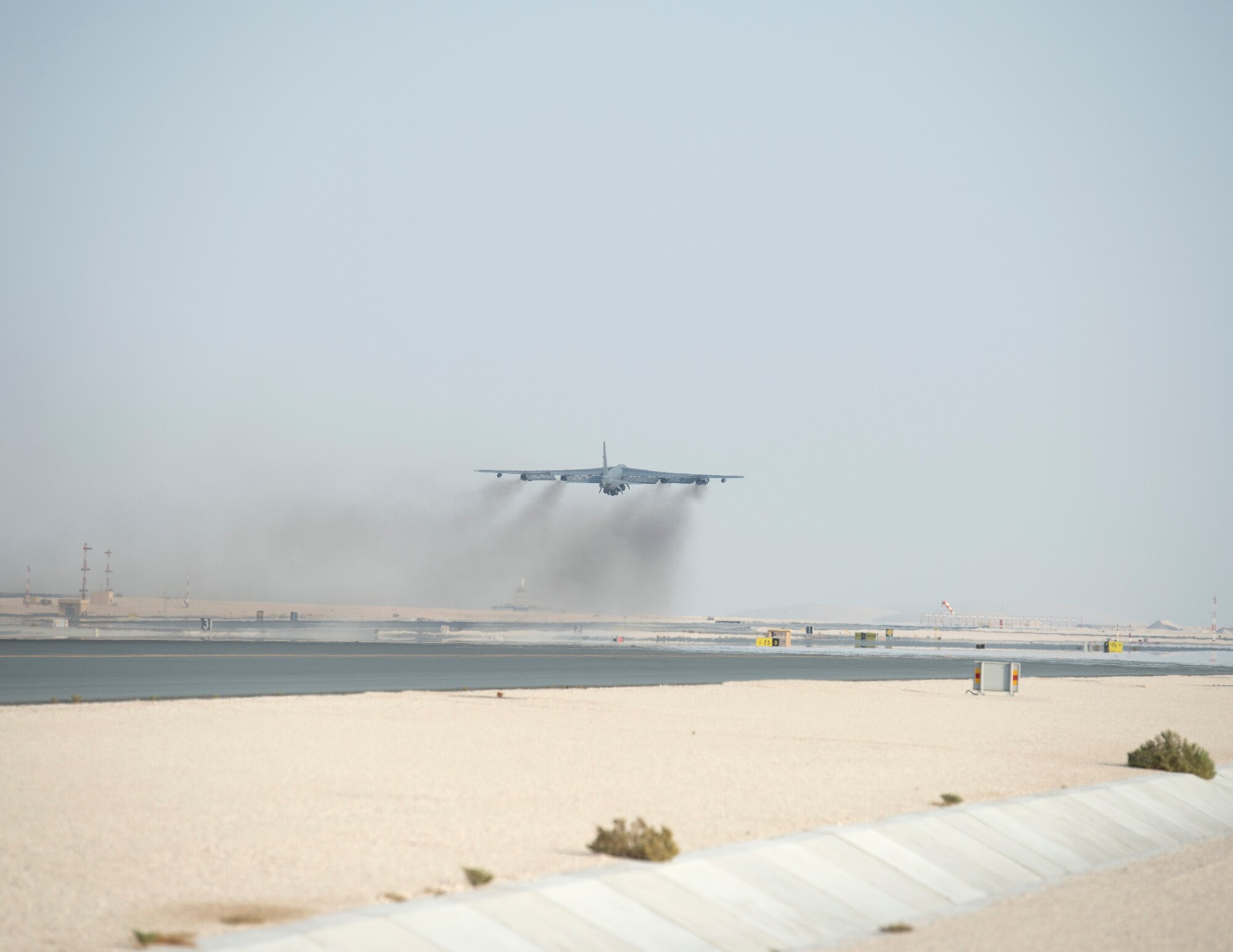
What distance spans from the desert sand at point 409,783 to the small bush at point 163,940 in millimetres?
311

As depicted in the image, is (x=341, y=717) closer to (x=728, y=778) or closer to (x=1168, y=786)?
(x=728, y=778)

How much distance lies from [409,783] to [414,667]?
28972 mm

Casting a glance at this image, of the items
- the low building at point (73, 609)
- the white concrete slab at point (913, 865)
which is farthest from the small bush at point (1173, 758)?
the low building at point (73, 609)

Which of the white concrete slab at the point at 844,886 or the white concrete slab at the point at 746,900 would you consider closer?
the white concrete slab at the point at 746,900

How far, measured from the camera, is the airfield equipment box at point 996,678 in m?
39.1

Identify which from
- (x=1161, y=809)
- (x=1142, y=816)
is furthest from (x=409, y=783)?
(x=1161, y=809)

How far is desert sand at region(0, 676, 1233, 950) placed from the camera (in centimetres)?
1040

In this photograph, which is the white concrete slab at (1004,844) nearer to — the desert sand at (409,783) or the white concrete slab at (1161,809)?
the desert sand at (409,783)

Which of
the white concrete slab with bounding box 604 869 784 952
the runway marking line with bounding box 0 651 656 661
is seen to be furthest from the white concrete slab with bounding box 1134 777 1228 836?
the runway marking line with bounding box 0 651 656 661

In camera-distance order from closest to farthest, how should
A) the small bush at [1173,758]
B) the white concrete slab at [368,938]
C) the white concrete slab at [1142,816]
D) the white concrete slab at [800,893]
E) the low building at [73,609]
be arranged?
the white concrete slab at [368,938]
the white concrete slab at [800,893]
the white concrete slab at [1142,816]
the small bush at [1173,758]
the low building at [73,609]

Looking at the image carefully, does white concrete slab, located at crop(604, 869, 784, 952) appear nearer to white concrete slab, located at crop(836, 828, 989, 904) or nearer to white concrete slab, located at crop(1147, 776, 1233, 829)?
white concrete slab, located at crop(836, 828, 989, 904)

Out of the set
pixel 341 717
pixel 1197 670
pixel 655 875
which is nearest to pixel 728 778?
pixel 655 875

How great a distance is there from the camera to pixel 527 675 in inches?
1631

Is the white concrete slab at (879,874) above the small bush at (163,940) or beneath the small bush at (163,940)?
beneath
